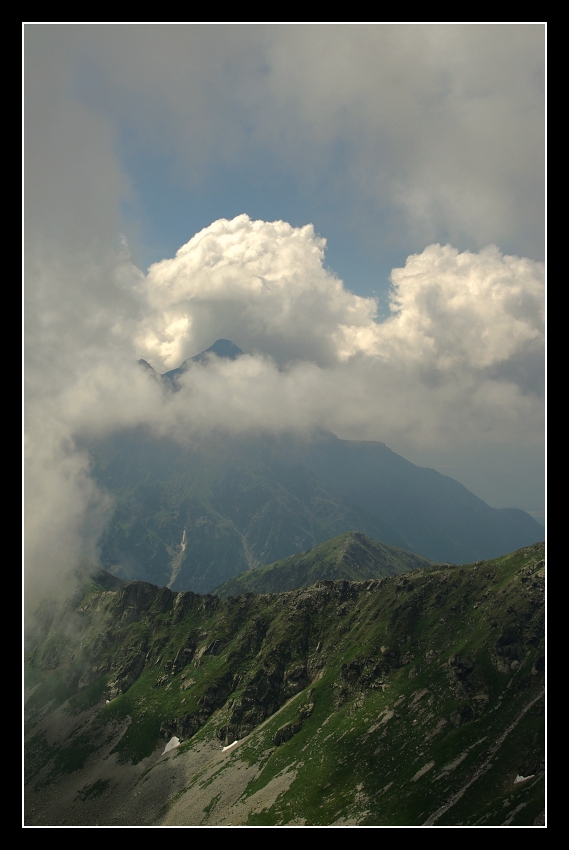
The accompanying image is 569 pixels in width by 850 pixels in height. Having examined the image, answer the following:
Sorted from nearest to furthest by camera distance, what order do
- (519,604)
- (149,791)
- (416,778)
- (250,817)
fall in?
(416,778)
(250,817)
(519,604)
(149,791)

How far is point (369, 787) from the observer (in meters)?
143

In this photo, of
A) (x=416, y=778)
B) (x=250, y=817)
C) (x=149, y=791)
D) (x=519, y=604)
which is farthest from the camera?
(x=149, y=791)

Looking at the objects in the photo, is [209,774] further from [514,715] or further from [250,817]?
[514,715]
